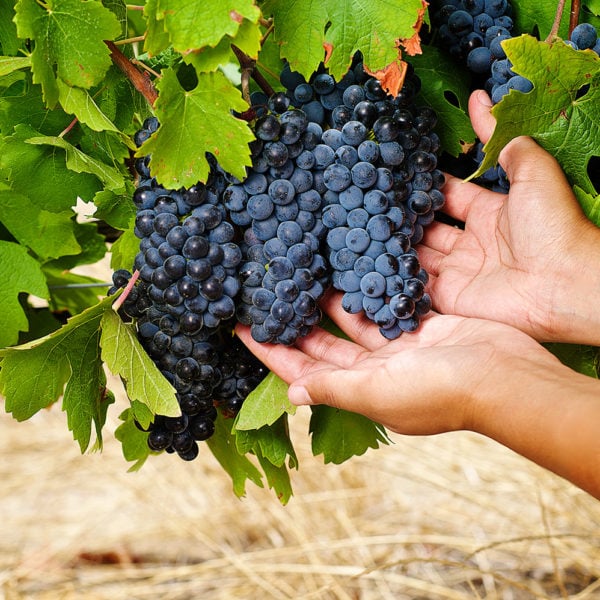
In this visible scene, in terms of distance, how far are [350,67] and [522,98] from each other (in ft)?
0.53

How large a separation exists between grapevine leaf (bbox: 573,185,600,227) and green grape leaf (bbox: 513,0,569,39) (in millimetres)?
159

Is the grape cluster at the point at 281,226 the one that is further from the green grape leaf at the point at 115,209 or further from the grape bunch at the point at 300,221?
the green grape leaf at the point at 115,209

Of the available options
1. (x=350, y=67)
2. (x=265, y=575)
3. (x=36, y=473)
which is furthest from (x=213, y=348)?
(x=36, y=473)

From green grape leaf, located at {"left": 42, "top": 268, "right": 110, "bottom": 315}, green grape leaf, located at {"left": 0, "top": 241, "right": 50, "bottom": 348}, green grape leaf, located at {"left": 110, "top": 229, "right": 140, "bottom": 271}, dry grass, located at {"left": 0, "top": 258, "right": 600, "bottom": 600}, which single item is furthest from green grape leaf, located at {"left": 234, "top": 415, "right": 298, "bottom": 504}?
dry grass, located at {"left": 0, "top": 258, "right": 600, "bottom": 600}

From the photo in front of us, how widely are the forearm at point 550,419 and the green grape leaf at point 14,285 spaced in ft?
1.89

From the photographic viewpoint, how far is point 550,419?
0.65 m

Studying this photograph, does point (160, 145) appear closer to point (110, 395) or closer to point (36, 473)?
point (110, 395)

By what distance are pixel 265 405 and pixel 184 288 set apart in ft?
0.58

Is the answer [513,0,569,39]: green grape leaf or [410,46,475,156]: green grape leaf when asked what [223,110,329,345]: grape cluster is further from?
[513,0,569,39]: green grape leaf

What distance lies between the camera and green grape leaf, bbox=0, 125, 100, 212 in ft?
2.59

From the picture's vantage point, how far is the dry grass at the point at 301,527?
2062 mm

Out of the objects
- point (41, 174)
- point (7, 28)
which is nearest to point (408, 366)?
point (41, 174)

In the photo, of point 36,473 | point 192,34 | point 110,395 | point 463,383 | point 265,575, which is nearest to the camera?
point 192,34

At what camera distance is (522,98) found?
0.68 m
